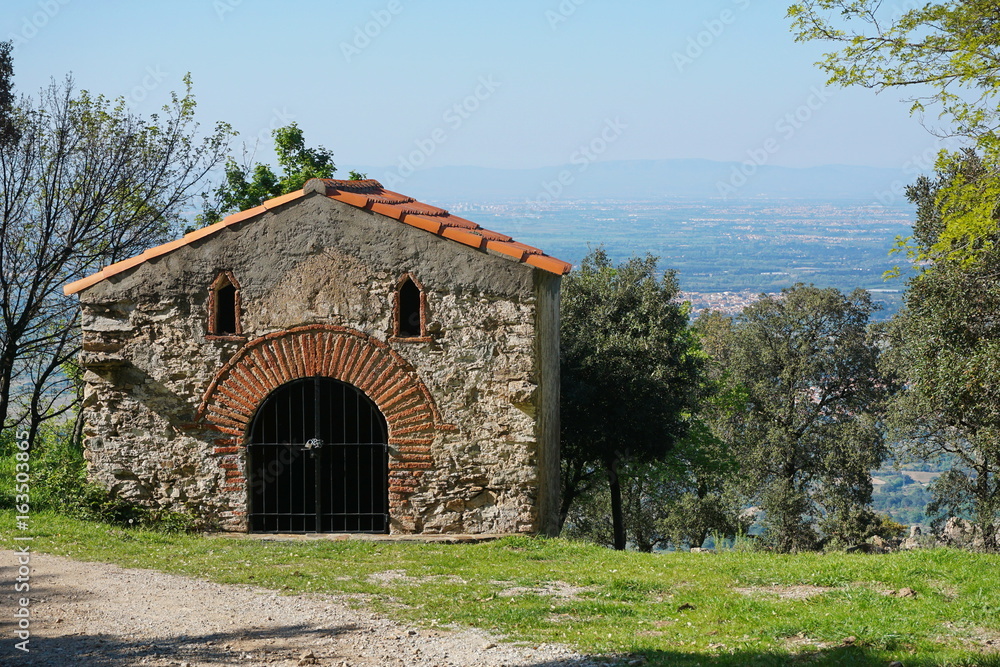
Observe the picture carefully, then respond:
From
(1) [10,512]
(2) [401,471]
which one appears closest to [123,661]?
(2) [401,471]

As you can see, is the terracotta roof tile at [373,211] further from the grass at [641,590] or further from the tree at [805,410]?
the tree at [805,410]

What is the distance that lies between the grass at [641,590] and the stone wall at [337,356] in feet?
2.32

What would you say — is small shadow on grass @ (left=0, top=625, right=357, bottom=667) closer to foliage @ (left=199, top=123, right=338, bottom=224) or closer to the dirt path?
the dirt path

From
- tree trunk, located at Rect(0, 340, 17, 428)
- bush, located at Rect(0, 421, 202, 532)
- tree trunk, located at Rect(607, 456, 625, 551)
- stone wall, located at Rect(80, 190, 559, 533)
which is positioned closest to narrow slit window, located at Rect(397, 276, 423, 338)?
stone wall, located at Rect(80, 190, 559, 533)

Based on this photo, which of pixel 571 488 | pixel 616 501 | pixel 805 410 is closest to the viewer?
pixel 571 488

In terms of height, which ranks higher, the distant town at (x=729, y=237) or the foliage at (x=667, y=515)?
the distant town at (x=729, y=237)

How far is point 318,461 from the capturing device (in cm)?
1178

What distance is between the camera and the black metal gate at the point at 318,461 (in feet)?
38.5

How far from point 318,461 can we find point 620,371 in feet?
28.5

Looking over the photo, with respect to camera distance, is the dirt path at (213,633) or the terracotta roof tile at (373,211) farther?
the terracotta roof tile at (373,211)

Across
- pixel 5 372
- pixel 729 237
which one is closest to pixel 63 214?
pixel 5 372

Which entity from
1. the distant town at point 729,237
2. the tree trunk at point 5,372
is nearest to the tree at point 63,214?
the tree trunk at point 5,372

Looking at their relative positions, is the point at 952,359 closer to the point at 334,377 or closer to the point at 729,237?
the point at 334,377

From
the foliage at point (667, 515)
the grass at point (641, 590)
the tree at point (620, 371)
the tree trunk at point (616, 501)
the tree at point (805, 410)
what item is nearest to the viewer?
the grass at point (641, 590)
